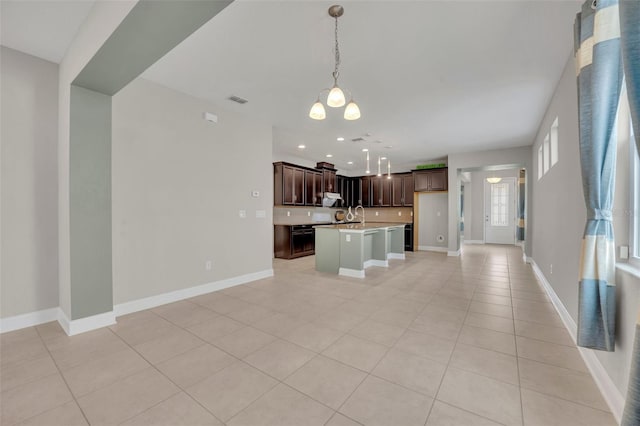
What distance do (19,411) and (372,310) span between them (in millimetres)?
3006

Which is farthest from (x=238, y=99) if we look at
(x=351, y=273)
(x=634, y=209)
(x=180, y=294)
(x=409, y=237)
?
(x=409, y=237)

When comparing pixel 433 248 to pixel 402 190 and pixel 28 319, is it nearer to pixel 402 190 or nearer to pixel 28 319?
pixel 402 190

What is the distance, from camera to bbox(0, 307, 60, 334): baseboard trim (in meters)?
2.71

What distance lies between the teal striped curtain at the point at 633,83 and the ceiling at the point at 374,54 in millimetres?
1193

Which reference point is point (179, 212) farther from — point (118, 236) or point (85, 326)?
point (85, 326)

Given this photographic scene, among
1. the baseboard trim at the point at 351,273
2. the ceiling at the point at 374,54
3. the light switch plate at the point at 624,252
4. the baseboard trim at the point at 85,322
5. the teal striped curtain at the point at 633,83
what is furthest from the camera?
the baseboard trim at the point at 351,273

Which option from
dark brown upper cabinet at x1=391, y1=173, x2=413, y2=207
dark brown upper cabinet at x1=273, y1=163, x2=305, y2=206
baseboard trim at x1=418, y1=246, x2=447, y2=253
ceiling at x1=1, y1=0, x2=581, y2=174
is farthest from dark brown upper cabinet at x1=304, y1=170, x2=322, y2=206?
→ baseboard trim at x1=418, y1=246, x2=447, y2=253

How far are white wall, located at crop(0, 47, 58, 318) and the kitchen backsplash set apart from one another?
15.1 feet

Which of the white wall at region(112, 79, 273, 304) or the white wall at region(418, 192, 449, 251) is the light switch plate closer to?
the white wall at region(112, 79, 273, 304)

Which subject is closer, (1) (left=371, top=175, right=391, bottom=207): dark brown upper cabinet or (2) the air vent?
(2) the air vent

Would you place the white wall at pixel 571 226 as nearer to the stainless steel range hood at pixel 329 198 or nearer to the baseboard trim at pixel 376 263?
the baseboard trim at pixel 376 263

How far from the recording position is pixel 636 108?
1108mm

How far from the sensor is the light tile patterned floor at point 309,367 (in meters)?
1.60

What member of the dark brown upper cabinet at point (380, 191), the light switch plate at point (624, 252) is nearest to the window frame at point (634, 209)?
the light switch plate at point (624, 252)
